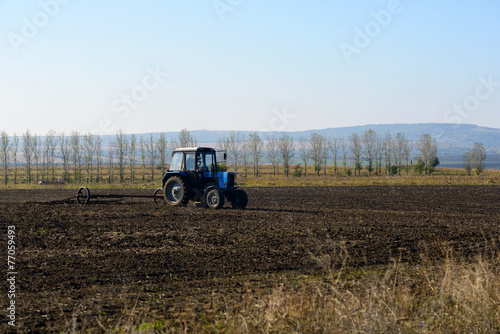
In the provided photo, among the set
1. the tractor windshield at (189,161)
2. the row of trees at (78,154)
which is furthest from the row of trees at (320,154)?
the tractor windshield at (189,161)

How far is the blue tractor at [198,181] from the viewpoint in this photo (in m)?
20.0

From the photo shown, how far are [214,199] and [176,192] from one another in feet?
6.26

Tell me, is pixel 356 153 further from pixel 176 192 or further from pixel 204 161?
pixel 176 192

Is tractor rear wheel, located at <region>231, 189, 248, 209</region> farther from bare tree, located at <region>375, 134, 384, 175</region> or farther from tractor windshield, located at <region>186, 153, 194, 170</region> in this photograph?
bare tree, located at <region>375, 134, 384, 175</region>

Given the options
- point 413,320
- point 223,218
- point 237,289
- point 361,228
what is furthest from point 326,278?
point 223,218

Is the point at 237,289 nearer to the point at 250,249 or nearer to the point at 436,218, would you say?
the point at 250,249

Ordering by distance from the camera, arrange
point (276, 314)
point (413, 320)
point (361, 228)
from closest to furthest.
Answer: point (276, 314) → point (413, 320) → point (361, 228)

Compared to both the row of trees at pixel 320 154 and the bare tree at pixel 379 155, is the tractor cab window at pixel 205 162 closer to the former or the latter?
the row of trees at pixel 320 154

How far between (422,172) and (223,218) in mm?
74843

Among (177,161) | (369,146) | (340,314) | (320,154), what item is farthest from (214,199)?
(369,146)

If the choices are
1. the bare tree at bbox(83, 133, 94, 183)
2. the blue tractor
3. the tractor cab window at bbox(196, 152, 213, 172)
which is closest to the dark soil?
the blue tractor

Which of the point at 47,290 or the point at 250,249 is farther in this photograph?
the point at 250,249

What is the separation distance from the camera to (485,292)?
22.5ft

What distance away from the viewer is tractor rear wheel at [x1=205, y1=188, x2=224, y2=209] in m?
19.5
